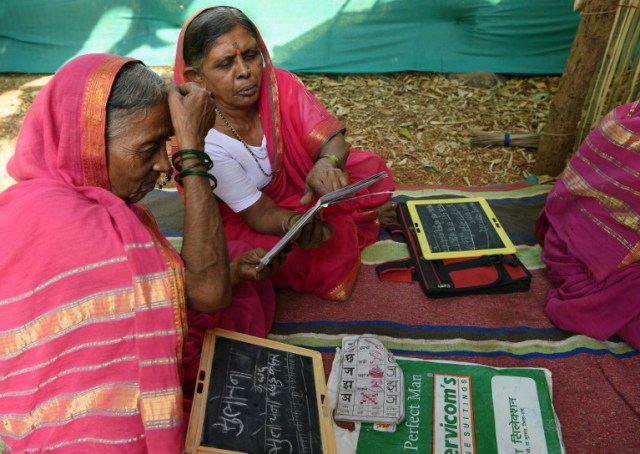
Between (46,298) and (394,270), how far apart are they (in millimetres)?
1954

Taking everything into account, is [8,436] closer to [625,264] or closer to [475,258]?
[475,258]

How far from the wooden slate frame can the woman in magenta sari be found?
0.65 meters

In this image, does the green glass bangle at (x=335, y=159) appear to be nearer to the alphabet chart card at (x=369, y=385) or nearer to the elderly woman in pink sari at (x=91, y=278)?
the alphabet chart card at (x=369, y=385)

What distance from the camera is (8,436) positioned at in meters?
1.71

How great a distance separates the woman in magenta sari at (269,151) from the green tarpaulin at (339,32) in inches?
119

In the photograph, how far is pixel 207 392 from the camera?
1.92 metres

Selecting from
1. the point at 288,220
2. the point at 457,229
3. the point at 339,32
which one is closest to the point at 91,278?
the point at 288,220

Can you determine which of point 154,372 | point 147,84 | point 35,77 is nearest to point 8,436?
point 154,372

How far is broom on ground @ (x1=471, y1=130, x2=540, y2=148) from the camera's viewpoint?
14.3ft

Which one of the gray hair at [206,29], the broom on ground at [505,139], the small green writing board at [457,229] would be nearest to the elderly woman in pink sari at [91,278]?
the gray hair at [206,29]

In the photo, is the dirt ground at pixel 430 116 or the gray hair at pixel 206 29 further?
the dirt ground at pixel 430 116

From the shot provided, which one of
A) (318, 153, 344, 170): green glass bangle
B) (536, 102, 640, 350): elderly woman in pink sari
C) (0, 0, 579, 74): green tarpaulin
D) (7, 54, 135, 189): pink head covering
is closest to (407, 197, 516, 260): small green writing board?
(536, 102, 640, 350): elderly woman in pink sari

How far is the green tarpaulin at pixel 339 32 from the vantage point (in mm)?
5250

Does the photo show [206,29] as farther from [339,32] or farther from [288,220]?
[339,32]
